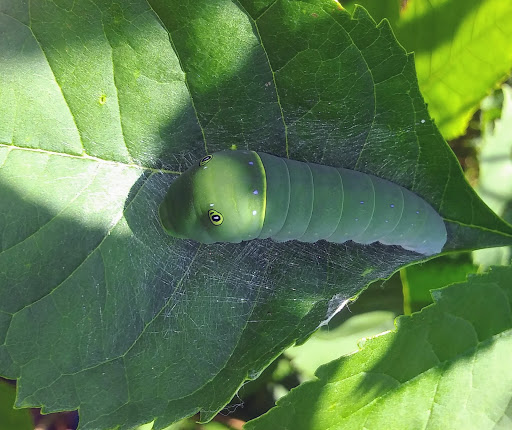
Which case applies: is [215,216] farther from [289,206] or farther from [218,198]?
[289,206]

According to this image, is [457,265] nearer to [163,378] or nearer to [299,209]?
[299,209]

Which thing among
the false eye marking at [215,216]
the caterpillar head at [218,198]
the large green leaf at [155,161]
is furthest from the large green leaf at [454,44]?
the false eye marking at [215,216]

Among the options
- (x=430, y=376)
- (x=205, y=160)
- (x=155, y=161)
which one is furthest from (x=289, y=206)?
(x=430, y=376)

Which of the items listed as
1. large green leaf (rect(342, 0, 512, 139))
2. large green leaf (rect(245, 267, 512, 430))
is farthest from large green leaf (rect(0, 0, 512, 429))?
large green leaf (rect(342, 0, 512, 139))

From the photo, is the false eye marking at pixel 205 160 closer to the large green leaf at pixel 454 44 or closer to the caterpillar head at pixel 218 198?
the caterpillar head at pixel 218 198

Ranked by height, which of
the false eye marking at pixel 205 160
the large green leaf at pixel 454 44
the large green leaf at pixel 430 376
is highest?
the large green leaf at pixel 454 44

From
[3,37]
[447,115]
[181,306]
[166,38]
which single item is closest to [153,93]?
[166,38]

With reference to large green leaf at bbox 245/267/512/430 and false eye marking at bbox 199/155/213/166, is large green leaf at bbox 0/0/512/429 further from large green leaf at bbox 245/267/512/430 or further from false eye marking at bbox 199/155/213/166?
large green leaf at bbox 245/267/512/430
